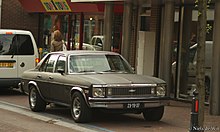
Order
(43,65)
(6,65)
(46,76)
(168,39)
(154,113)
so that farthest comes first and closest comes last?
(6,65)
(168,39)
(43,65)
(46,76)
(154,113)

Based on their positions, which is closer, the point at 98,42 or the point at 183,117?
the point at 183,117

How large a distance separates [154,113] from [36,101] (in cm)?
295

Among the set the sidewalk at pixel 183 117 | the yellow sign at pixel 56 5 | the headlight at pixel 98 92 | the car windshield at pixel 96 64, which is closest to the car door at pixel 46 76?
the car windshield at pixel 96 64

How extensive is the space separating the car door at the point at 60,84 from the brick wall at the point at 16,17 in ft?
44.8

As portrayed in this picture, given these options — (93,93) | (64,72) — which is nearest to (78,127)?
(93,93)

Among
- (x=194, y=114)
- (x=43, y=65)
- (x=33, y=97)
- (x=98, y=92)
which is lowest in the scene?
(x=33, y=97)

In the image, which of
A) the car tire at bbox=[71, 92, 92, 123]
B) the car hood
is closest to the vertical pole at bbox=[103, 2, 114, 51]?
the car hood

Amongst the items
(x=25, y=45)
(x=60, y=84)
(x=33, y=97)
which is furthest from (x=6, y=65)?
(x=60, y=84)

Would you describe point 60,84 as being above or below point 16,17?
below

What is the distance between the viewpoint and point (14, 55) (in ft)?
52.1

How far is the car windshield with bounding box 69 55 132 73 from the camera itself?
37.8 feet

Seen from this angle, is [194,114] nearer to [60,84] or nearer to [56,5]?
[60,84]

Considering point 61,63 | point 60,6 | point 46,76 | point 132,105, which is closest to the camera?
point 132,105

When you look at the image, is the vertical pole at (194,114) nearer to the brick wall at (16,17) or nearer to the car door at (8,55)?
the car door at (8,55)
